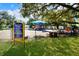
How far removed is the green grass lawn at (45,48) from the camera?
4.53 metres

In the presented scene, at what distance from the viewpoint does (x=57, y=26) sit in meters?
4.56

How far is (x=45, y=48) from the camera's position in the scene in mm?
4551

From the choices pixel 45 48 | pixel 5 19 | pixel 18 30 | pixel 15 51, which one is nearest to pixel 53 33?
pixel 45 48

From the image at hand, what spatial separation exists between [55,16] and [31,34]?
0.57 meters

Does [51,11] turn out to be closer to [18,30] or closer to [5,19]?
[18,30]

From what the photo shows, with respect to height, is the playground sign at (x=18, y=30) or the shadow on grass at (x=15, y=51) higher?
the playground sign at (x=18, y=30)

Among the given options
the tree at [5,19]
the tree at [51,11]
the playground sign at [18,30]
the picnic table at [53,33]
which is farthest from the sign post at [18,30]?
the picnic table at [53,33]

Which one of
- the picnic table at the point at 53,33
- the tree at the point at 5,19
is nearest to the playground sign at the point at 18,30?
the tree at the point at 5,19

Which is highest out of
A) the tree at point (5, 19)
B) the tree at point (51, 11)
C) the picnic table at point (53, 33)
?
the tree at point (51, 11)

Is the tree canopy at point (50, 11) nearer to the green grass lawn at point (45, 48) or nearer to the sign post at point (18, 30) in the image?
the sign post at point (18, 30)

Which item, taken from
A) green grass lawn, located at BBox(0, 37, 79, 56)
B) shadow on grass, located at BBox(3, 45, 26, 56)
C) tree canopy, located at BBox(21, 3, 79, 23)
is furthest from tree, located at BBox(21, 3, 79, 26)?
shadow on grass, located at BBox(3, 45, 26, 56)

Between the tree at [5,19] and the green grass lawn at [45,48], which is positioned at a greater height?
the tree at [5,19]

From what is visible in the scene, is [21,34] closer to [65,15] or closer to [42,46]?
[42,46]

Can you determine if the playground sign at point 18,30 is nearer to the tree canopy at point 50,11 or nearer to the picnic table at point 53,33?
the tree canopy at point 50,11
